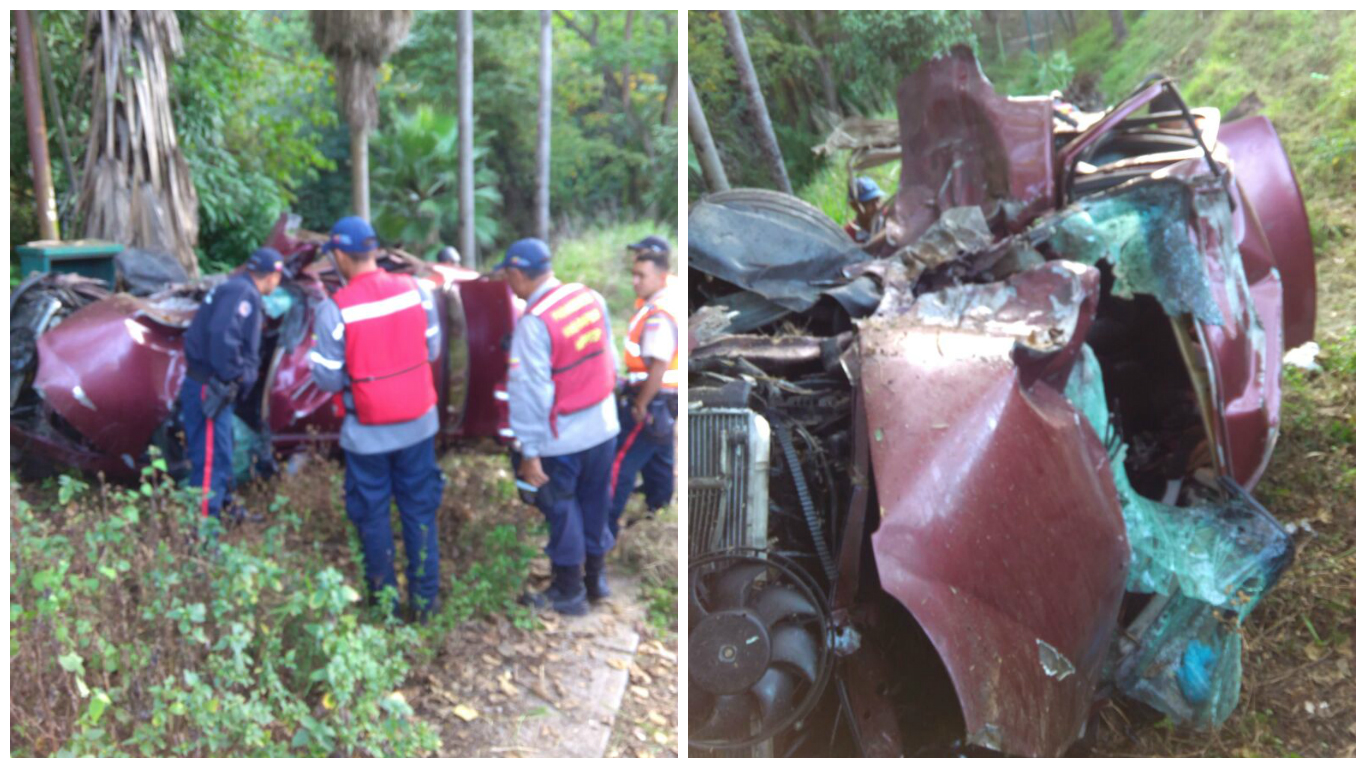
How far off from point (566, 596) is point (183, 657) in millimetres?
1458

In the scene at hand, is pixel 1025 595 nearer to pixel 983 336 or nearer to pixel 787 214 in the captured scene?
pixel 983 336

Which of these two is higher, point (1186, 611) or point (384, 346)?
point (384, 346)

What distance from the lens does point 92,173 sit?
20.1ft

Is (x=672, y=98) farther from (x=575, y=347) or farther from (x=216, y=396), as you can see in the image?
(x=216, y=396)

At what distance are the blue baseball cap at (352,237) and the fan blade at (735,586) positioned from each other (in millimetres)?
1879

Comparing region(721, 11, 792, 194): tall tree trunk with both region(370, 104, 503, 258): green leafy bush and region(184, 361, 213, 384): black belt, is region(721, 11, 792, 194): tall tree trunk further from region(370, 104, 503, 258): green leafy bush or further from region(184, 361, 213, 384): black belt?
region(370, 104, 503, 258): green leafy bush

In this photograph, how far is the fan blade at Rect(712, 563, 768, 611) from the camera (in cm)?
206

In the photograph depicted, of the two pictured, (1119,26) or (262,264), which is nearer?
(262,264)

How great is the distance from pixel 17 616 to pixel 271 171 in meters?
7.64

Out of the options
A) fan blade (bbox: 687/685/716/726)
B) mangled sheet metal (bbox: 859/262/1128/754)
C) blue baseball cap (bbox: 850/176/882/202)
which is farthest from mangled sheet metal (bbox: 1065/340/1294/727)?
blue baseball cap (bbox: 850/176/882/202)

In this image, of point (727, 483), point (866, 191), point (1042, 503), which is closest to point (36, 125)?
point (866, 191)

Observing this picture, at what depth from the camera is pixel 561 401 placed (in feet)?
11.4

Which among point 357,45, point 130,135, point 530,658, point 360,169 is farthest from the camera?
point 360,169

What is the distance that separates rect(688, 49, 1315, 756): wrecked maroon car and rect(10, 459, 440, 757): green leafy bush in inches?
41.3
